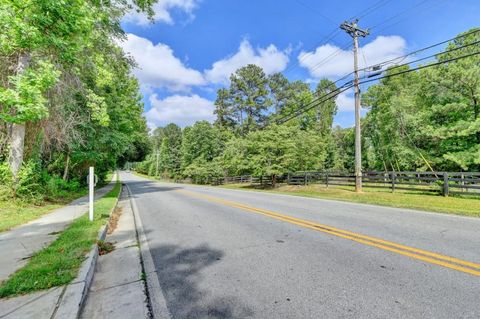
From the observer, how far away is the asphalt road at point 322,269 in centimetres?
255

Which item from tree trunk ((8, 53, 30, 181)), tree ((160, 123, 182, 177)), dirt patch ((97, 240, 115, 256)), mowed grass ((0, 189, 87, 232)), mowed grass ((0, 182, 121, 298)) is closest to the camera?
mowed grass ((0, 182, 121, 298))

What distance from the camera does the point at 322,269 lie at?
3.47m

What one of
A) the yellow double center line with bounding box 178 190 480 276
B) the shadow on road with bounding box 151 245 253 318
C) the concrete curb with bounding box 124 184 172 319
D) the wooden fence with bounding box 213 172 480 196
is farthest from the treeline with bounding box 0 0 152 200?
the wooden fence with bounding box 213 172 480 196

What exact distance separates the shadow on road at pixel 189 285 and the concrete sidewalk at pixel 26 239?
196 centimetres

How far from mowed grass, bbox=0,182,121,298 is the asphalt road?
1.15 meters

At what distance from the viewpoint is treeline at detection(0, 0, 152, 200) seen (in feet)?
22.0

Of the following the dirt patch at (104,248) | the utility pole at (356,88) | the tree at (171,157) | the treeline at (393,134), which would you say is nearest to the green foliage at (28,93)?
the dirt patch at (104,248)

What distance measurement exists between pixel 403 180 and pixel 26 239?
17.4 m

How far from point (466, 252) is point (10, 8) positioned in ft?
36.1

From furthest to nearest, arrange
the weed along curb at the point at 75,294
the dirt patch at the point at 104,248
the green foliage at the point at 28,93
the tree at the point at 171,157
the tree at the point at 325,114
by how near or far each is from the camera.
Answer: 1. the tree at the point at 171,157
2. the tree at the point at 325,114
3. the green foliage at the point at 28,93
4. the dirt patch at the point at 104,248
5. the weed along curb at the point at 75,294

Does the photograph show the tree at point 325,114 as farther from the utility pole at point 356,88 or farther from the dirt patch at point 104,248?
the dirt patch at point 104,248

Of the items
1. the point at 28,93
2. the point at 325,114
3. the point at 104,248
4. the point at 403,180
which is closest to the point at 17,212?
the point at 28,93

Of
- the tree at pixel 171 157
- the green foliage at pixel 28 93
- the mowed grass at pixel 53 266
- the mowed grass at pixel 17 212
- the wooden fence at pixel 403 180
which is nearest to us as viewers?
the mowed grass at pixel 53 266

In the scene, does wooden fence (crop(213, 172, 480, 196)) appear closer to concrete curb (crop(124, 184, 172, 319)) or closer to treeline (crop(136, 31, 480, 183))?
treeline (crop(136, 31, 480, 183))
